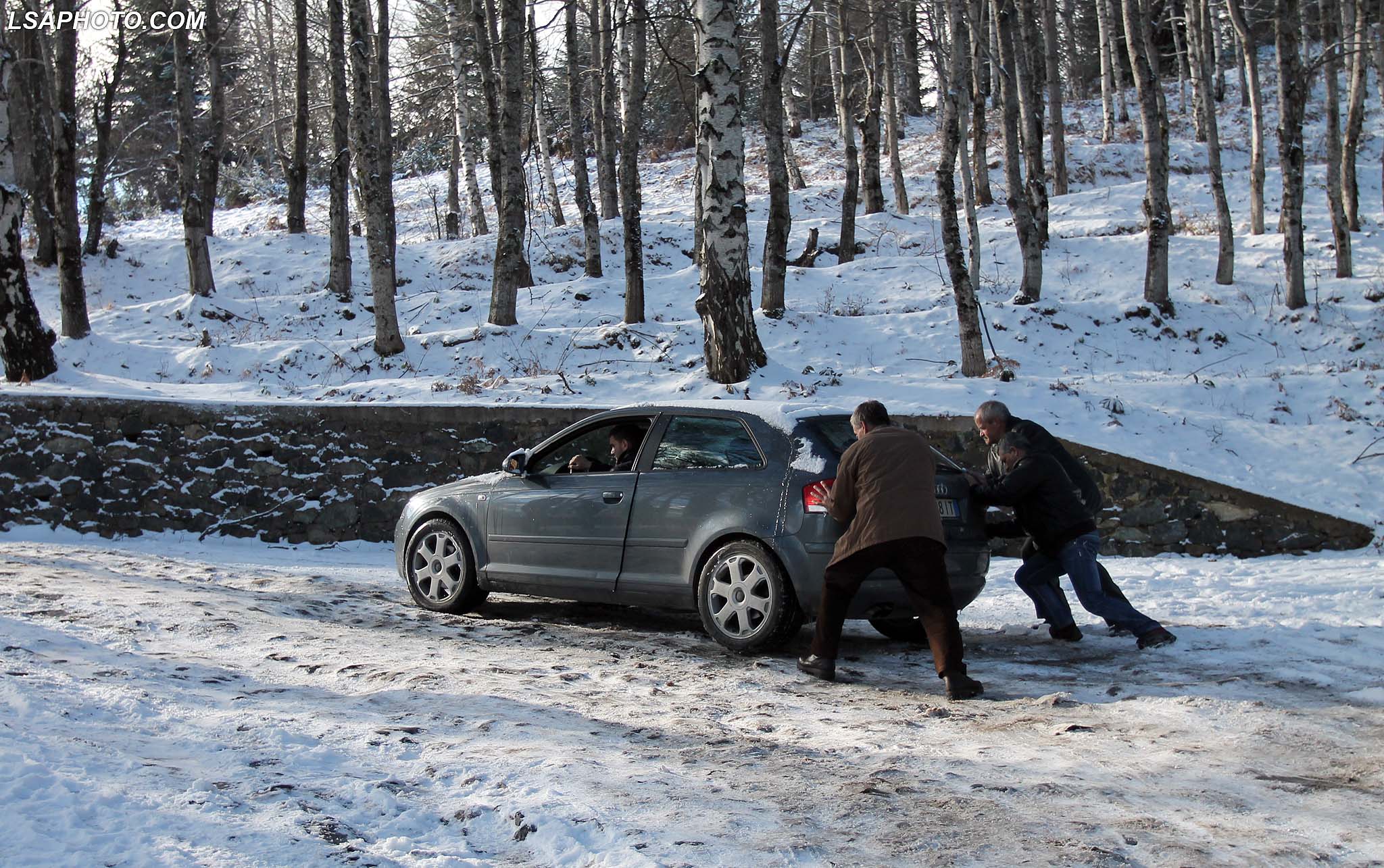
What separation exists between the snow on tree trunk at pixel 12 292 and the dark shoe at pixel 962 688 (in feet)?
39.5

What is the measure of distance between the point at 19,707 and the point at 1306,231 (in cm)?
2622

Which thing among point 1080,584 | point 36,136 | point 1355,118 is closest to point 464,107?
point 36,136

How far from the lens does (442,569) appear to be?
780 cm

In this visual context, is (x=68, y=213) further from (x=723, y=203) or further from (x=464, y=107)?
(x=464, y=107)

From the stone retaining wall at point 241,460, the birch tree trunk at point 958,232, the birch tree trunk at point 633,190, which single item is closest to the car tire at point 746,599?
the stone retaining wall at point 241,460

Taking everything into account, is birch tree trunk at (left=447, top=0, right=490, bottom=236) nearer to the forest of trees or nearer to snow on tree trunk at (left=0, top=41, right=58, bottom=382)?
the forest of trees

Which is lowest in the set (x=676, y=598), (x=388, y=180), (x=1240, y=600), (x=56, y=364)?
(x=1240, y=600)

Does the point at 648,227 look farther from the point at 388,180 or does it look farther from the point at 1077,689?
the point at 1077,689

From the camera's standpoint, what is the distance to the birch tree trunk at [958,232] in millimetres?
13805

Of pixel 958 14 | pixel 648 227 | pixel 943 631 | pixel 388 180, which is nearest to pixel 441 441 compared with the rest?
pixel 943 631

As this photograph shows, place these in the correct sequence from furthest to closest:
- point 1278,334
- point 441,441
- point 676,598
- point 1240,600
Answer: point 1278,334 < point 441,441 < point 1240,600 < point 676,598

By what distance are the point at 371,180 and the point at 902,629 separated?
1158 cm

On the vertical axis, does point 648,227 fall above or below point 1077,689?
above

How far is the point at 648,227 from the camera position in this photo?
2859cm
